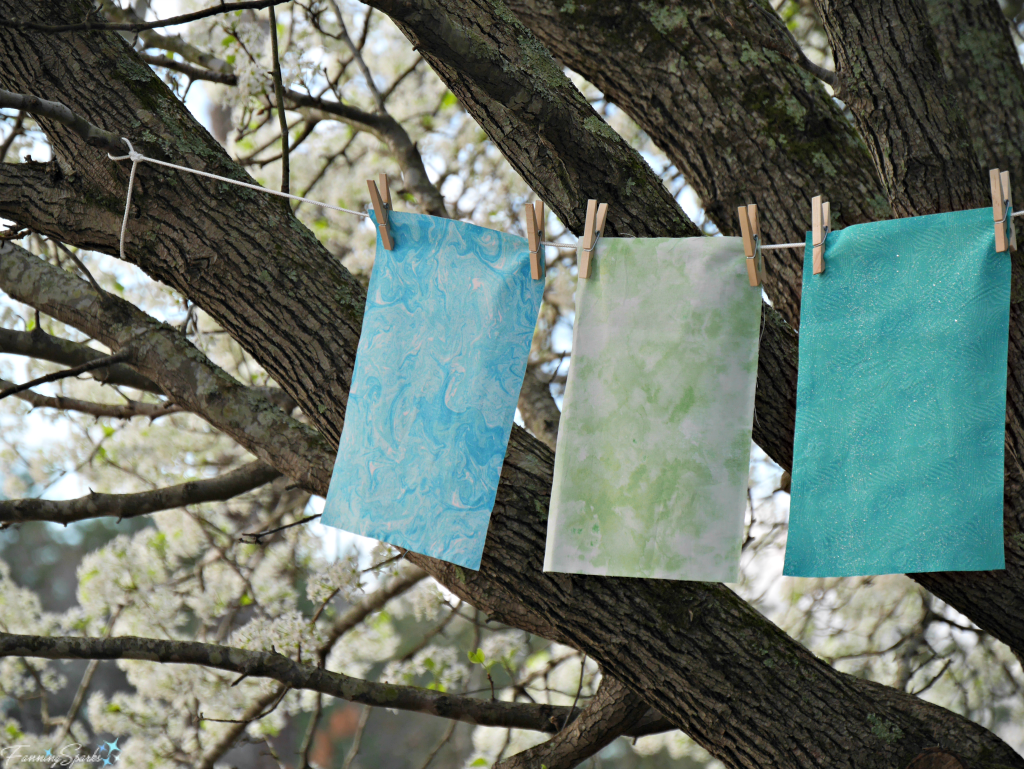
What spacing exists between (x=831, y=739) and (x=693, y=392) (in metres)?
0.75

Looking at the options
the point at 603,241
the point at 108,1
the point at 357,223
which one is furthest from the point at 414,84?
the point at 603,241

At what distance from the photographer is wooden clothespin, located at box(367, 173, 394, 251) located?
1.55 meters

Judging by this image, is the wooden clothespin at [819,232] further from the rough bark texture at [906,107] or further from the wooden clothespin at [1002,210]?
the rough bark texture at [906,107]

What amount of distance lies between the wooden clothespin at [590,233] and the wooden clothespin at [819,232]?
14.5 inches

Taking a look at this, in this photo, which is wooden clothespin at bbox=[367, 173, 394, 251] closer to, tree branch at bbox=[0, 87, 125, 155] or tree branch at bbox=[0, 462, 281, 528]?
tree branch at bbox=[0, 87, 125, 155]

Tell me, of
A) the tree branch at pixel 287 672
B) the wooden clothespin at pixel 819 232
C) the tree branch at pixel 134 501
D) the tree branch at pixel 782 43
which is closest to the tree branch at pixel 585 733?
the tree branch at pixel 287 672

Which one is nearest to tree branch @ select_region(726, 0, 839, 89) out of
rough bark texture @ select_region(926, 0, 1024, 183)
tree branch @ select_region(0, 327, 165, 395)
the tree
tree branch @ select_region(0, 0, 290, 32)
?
the tree

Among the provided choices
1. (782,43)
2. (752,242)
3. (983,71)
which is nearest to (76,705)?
(752,242)

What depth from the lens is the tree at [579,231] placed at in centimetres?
159

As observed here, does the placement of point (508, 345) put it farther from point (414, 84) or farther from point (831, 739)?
point (414, 84)

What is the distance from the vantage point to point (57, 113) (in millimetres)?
1392

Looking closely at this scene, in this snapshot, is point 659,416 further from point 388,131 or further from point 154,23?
point 388,131

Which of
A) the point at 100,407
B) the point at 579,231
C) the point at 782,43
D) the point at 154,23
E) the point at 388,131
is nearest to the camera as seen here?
the point at 154,23

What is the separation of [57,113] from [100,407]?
1.34m
